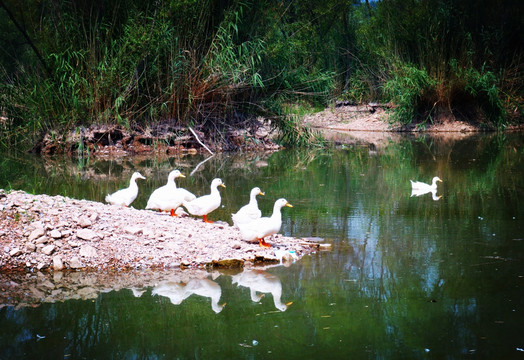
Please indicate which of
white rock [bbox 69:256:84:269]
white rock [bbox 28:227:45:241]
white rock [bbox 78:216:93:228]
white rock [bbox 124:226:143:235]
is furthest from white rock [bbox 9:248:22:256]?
white rock [bbox 124:226:143:235]

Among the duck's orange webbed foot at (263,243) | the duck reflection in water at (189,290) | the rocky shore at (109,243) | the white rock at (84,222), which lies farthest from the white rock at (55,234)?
the duck's orange webbed foot at (263,243)

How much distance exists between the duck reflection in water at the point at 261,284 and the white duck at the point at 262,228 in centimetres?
71

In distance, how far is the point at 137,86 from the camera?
17.7 meters

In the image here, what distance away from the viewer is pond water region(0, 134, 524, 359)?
16.7 ft

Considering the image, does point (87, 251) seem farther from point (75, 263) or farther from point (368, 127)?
point (368, 127)

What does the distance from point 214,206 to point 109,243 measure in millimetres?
1872

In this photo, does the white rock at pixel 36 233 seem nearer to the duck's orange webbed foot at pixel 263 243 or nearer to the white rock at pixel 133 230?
the white rock at pixel 133 230

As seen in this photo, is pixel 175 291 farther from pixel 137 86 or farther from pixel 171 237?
pixel 137 86

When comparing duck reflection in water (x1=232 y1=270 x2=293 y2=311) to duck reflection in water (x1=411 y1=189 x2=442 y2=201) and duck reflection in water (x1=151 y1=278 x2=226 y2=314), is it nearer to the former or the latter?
duck reflection in water (x1=151 y1=278 x2=226 y2=314)

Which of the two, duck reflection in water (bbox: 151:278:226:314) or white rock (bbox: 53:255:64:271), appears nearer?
duck reflection in water (bbox: 151:278:226:314)

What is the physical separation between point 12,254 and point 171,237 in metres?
1.74

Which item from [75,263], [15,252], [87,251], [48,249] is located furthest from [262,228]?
[15,252]

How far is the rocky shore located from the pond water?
34 cm

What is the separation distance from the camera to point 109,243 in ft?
24.5
